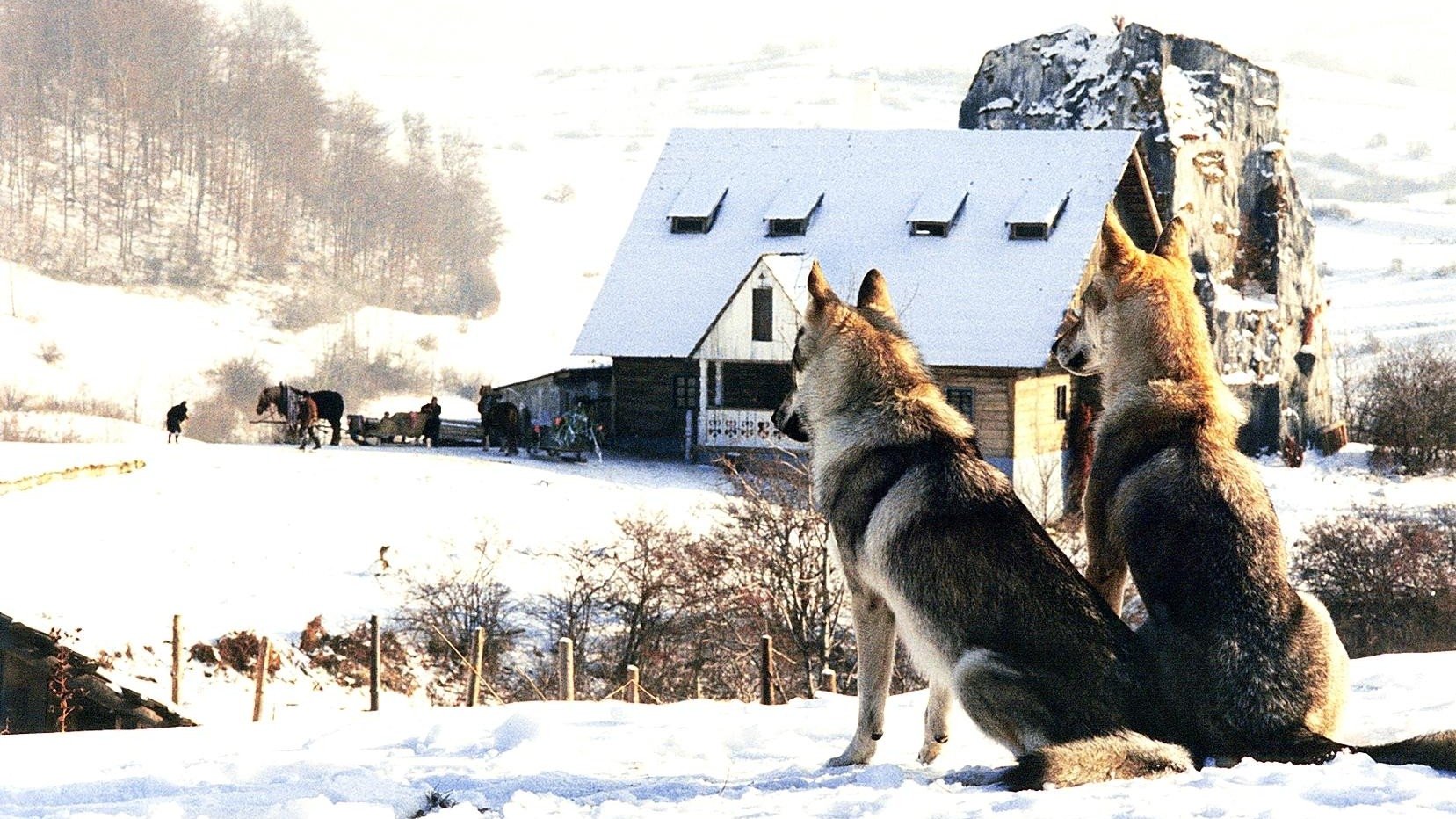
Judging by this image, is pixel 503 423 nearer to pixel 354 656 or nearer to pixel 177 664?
pixel 354 656

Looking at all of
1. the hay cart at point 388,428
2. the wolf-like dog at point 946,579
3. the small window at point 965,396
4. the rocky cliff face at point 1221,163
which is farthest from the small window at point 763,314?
the wolf-like dog at point 946,579

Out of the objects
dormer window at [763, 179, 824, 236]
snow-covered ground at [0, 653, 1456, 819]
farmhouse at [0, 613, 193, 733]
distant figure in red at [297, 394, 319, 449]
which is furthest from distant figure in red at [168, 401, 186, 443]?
snow-covered ground at [0, 653, 1456, 819]

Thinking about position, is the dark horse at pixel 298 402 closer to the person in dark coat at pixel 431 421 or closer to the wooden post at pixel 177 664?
the person in dark coat at pixel 431 421

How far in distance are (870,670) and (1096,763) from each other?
1.66m

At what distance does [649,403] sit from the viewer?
46281mm

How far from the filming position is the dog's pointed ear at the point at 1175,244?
9.66 m

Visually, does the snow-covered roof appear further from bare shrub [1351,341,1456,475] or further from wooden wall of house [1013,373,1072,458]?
bare shrub [1351,341,1456,475]

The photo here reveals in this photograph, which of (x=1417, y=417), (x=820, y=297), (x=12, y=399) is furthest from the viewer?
(x=12, y=399)

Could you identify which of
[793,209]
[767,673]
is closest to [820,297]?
[767,673]

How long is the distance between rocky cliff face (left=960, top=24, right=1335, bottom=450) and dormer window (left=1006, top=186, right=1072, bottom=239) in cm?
1009

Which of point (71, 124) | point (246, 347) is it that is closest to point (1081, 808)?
point (246, 347)

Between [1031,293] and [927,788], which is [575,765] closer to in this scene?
[927,788]

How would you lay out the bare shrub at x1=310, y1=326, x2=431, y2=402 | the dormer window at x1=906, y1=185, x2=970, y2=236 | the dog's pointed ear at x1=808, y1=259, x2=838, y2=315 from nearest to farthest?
the dog's pointed ear at x1=808, y1=259, x2=838, y2=315, the dormer window at x1=906, y1=185, x2=970, y2=236, the bare shrub at x1=310, y1=326, x2=431, y2=402

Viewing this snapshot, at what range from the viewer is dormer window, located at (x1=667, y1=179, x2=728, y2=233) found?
4731cm
